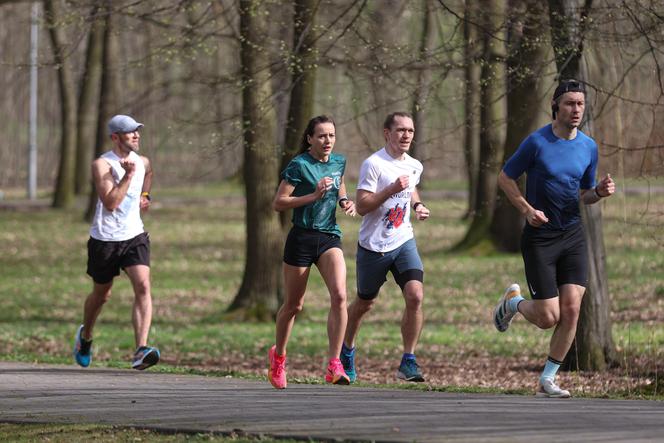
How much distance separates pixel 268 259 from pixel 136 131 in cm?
650

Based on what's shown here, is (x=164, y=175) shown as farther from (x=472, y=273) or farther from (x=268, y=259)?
(x=268, y=259)

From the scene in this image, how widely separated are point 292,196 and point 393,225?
0.81 meters

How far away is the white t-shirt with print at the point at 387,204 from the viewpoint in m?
10.1

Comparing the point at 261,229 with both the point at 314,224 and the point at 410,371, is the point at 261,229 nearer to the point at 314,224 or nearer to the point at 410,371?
the point at 410,371

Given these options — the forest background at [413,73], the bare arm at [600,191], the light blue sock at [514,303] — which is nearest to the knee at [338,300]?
the light blue sock at [514,303]

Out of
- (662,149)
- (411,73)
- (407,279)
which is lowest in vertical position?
(407,279)

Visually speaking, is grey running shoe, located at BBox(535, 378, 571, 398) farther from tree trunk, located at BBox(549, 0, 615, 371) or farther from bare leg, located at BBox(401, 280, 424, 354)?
tree trunk, located at BBox(549, 0, 615, 371)

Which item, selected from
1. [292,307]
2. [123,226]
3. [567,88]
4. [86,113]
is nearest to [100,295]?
[123,226]

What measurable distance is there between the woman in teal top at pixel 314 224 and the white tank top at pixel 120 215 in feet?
6.85

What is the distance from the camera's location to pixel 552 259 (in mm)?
9477

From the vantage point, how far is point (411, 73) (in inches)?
524

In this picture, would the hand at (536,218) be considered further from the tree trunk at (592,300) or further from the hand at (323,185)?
the tree trunk at (592,300)

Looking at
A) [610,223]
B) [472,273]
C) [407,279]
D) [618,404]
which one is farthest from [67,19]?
[610,223]

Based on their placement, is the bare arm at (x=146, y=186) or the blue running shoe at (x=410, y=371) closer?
the blue running shoe at (x=410, y=371)
